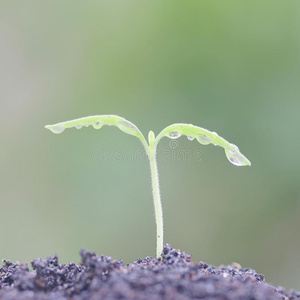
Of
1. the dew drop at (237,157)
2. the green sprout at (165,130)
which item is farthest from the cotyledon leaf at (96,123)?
the dew drop at (237,157)

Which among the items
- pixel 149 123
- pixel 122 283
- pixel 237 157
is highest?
pixel 149 123

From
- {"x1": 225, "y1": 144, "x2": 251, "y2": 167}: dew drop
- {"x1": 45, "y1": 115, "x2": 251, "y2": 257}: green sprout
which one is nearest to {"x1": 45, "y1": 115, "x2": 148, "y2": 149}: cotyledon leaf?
{"x1": 45, "y1": 115, "x2": 251, "y2": 257}: green sprout

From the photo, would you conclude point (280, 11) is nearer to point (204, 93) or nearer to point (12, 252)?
point (204, 93)

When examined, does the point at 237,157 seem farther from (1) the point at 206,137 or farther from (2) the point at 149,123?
(2) the point at 149,123

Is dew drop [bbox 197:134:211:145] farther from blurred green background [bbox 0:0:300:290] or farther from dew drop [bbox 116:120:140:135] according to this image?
blurred green background [bbox 0:0:300:290]

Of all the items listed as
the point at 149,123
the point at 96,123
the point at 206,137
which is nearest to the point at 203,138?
the point at 206,137

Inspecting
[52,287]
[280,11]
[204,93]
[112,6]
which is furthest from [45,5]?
[52,287]
